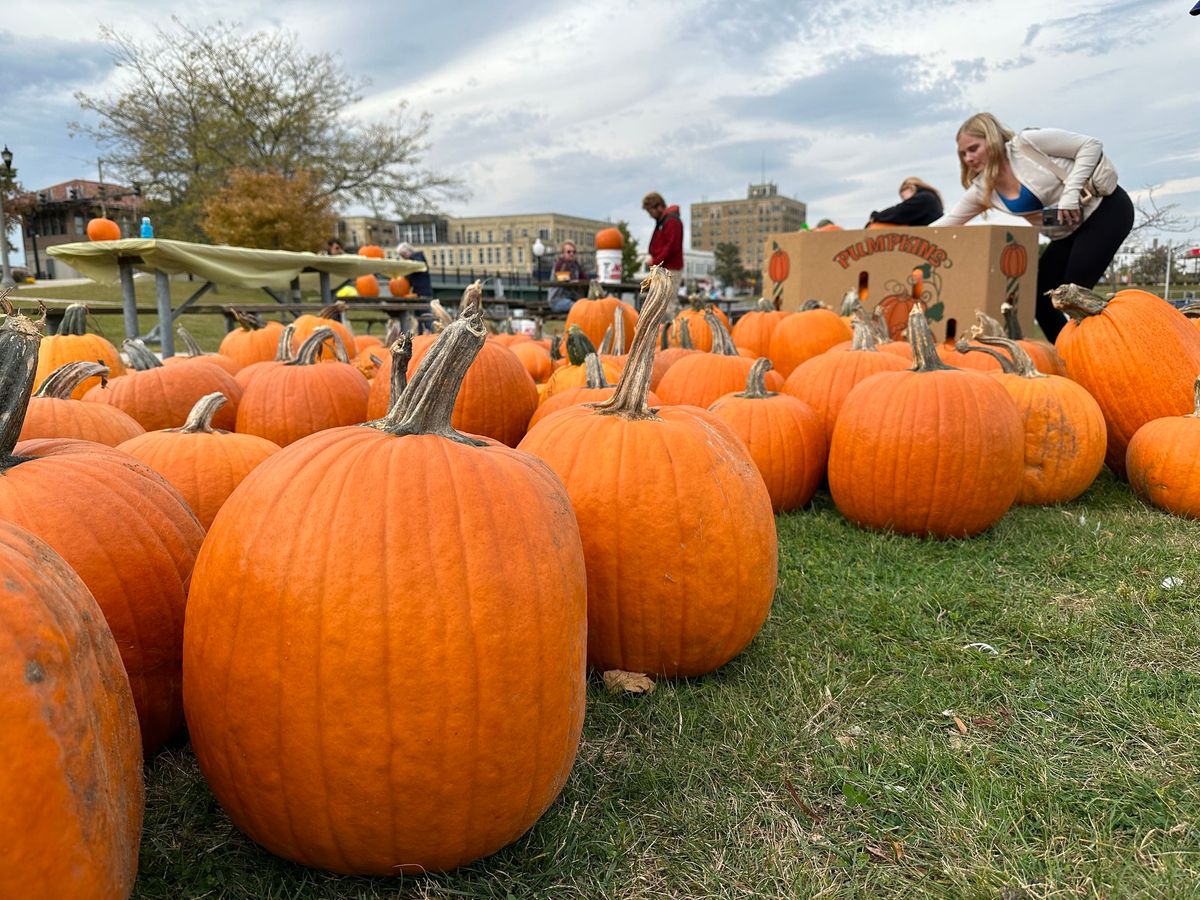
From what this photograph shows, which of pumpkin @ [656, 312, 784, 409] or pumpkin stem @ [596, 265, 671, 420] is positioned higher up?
pumpkin stem @ [596, 265, 671, 420]

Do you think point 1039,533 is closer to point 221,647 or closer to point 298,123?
point 221,647

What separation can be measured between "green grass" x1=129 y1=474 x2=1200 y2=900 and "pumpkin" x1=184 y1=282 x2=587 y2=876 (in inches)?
5.9

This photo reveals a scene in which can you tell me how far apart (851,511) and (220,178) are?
29554 millimetres

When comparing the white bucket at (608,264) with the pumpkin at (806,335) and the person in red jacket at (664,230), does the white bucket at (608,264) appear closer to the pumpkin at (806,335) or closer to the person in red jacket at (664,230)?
the person in red jacket at (664,230)

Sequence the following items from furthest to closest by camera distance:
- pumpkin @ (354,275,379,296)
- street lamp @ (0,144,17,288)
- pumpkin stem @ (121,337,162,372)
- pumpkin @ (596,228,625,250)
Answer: street lamp @ (0,144,17,288)
pumpkin @ (354,275,379,296)
pumpkin @ (596,228,625,250)
pumpkin stem @ (121,337,162,372)

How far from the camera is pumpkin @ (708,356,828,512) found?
3.55m

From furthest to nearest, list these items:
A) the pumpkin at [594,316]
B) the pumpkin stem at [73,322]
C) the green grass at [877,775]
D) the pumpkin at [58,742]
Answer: the pumpkin at [594,316] < the pumpkin stem at [73,322] < the green grass at [877,775] < the pumpkin at [58,742]

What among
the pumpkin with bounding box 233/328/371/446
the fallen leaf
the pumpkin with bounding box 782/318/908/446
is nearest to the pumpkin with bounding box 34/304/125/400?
the pumpkin with bounding box 233/328/371/446

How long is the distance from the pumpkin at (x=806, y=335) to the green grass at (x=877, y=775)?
335 cm

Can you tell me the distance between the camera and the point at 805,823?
1640 millimetres

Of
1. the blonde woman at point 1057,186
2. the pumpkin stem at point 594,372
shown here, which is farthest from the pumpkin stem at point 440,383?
the blonde woman at point 1057,186

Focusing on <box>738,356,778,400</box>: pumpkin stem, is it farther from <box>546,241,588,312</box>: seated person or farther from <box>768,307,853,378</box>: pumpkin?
<box>546,241,588,312</box>: seated person

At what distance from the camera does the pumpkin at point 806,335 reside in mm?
5887

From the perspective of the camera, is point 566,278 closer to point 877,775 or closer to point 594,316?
point 594,316
